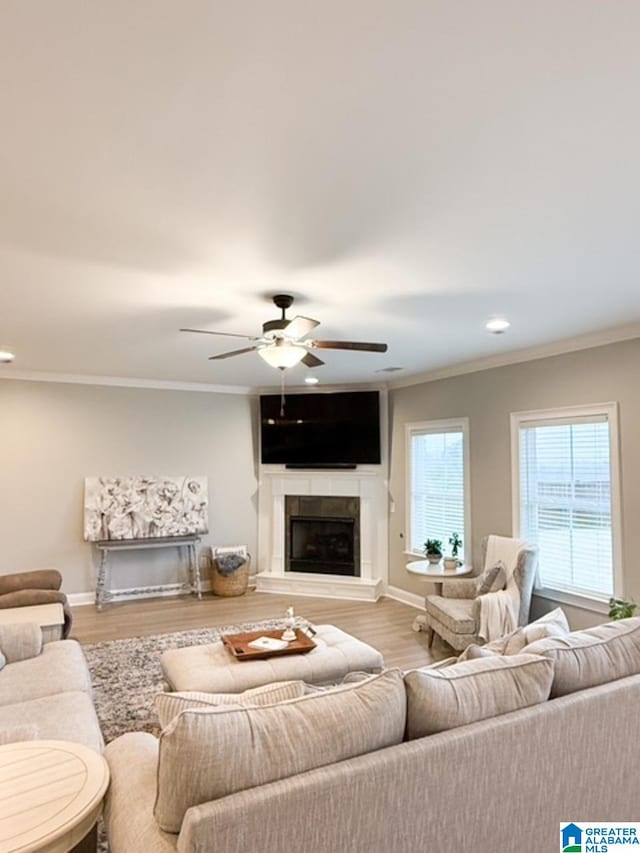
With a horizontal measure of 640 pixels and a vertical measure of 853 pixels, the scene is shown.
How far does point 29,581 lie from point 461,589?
3965 millimetres

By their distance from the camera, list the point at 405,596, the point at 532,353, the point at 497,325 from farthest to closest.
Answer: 1. the point at 405,596
2. the point at 532,353
3. the point at 497,325

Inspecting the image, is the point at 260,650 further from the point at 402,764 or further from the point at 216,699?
the point at 402,764

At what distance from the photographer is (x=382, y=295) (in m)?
3.29

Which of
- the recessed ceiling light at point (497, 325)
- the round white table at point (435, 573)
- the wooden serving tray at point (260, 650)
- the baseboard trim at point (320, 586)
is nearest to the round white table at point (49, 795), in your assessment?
the wooden serving tray at point (260, 650)

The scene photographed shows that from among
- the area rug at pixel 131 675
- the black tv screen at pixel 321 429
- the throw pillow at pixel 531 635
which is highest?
the black tv screen at pixel 321 429

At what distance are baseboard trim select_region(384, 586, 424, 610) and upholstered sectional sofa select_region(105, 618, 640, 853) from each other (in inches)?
167

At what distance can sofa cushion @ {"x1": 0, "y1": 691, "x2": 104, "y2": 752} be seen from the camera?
232 cm

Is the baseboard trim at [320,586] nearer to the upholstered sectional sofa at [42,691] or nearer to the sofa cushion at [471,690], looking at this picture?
the upholstered sectional sofa at [42,691]

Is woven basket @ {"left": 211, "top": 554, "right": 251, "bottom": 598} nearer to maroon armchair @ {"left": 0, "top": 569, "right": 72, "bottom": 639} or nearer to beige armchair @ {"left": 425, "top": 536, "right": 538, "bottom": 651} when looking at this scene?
maroon armchair @ {"left": 0, "top": 569, "right": 72, "bottom": 639}

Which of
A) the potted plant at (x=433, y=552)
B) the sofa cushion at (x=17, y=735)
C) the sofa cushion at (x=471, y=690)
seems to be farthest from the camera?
the potted plant at (x=433, y=552)

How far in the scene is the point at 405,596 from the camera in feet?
21.3

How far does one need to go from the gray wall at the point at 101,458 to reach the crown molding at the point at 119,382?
0.21 ft

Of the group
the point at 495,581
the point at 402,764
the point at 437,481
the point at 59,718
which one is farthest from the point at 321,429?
the point at 402,764

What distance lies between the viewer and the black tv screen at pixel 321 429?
6906mm
